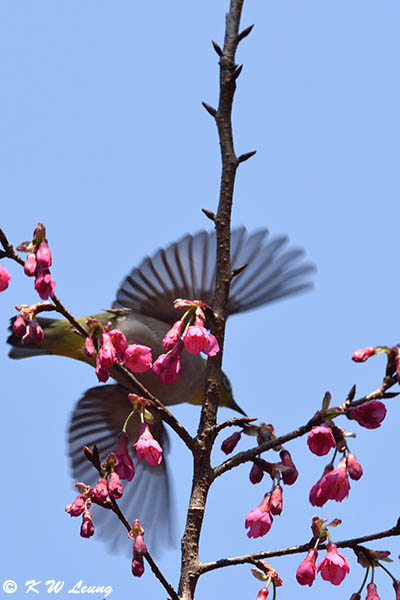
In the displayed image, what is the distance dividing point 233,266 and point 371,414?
2301 millimetres

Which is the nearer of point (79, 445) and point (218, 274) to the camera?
point (218, 274)

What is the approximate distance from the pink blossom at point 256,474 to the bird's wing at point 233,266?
5.30ft

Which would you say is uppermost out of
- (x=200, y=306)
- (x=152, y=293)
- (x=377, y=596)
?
(x=152, y=293)

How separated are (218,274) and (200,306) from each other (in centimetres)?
14

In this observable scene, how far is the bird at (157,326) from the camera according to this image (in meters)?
4.57

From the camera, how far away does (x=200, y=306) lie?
2.79 metres

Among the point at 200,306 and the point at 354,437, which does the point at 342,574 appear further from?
the point at 200,306

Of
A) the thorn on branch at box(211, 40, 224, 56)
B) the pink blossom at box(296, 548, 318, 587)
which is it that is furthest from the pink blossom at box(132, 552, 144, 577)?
the thorn on branch at box(211, 40, 224, 56)

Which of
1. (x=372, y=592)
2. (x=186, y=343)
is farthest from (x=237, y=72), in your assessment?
(x=372, y=592)

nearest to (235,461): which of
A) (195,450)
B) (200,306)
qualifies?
(195,450)

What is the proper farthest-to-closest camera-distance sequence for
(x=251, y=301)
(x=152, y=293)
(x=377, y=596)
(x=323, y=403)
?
(x=152, y=293) → (x=251, y=301) → (x=377, y=596) → (x=323, y=403)

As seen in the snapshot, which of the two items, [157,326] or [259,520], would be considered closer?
[259,520]

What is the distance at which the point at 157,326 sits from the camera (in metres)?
5.02

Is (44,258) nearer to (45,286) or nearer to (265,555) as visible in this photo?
(45,286)
